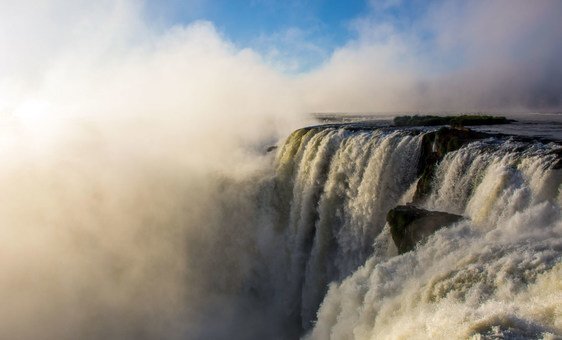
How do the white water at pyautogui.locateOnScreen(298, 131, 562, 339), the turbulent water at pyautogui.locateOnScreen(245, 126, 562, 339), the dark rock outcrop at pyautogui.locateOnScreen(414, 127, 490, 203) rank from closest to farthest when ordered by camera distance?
the white water at pyautogui.locateOnScreen(298, 131, 562, 339)
the turbulent water at pyautogui.locateOnScreen(245, 126, 562, 339)
the dark rock outcrop at pyautogui.locateOnScreen(414, 127, 490, 203)

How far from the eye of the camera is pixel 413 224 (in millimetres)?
9039

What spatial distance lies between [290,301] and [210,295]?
4.27 m

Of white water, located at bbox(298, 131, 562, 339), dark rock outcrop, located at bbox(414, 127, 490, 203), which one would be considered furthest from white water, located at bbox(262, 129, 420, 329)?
white water, located at bbox(298, 131, 562, 339)

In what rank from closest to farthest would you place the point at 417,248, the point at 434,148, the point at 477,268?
1. the point at 477,268
2. the point at 417,248
3. the point at 434,148

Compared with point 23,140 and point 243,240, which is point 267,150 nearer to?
point 243,240

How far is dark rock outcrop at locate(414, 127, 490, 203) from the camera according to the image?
11.0 m

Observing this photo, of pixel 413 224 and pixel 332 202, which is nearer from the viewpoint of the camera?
pixel 413 224

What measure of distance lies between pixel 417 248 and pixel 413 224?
0.67 meters

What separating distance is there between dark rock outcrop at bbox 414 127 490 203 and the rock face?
1.40 metres

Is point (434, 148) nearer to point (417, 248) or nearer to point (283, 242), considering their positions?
point (417, 248)

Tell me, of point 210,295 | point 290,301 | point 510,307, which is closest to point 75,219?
point 210,295

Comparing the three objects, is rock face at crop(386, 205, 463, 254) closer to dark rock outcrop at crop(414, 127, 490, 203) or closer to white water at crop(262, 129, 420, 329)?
dark rock outcrop at crop(414, 127, 490, 203)

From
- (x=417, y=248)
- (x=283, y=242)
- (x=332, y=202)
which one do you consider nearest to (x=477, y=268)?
→ (x=417, y=248)

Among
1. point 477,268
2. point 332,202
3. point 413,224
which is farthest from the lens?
point 332,202
